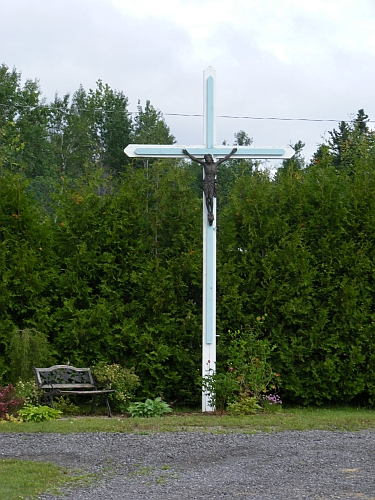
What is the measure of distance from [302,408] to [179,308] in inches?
83.8

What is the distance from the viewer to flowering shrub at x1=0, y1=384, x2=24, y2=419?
811 centimetres

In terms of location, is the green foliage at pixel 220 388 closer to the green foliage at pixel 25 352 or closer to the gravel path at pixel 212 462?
the gravel path at pixel 212 462

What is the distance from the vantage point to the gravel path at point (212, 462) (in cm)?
496

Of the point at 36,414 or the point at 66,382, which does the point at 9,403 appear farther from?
the point at 66,382

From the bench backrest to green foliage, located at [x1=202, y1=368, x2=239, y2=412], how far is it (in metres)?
1.42

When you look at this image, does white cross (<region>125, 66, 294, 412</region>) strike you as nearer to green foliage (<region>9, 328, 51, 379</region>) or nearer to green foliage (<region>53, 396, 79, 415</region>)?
green foliage (<region>53, 396, 79, 415</region>)

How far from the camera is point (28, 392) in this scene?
8547 millimetres

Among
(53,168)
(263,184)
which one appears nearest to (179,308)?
(263,184)

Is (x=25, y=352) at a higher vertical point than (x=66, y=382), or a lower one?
higher

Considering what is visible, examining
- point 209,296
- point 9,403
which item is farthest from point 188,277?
point 9,403

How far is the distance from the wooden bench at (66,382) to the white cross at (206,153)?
1279mm

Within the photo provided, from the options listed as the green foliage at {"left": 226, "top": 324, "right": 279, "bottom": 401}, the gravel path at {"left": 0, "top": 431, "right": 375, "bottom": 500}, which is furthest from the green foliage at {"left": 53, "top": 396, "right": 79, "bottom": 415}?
the green foliage at {"left": 226, "top": 324, "right": 279, "bottom": 401}

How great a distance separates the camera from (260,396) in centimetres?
914

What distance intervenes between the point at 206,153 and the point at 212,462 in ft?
15.0
